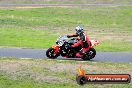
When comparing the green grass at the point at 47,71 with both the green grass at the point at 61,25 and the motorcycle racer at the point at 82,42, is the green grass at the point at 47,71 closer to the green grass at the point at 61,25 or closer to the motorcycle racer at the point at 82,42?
the motorcycle racer at the point at 82,42

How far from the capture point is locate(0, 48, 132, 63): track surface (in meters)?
21.6

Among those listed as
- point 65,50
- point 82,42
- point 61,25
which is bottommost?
point 61,25

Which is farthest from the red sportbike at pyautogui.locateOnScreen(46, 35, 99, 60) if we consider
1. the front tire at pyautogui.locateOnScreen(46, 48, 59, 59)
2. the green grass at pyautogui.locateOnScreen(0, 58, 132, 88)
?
the green grass at pyautogui.locateOnScreen(0, 58, 132, 88)

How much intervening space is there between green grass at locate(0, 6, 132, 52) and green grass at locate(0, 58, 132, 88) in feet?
20.7

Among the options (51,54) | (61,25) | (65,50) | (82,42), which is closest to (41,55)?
(51,54)

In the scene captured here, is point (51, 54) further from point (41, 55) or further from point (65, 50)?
point (41, 55)

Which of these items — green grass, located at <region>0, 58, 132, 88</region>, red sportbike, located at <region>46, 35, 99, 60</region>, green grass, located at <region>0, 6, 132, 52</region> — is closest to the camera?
green grass, located at <region>0, 58, 132, 88</region>

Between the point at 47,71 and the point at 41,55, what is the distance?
4750mm

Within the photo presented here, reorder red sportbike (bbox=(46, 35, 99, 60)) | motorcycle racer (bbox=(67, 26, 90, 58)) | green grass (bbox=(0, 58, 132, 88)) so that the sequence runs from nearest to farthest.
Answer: green grass (bbox=(0, 58, 132, 88)) → motorcycle racer (bbox=(67, 26, 90, 58)) → red sportbike (bbox=(46, 35, 99, 60))

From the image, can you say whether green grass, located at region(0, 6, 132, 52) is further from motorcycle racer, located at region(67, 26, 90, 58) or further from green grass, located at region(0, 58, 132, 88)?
green grass, located at region(0, 58, 132, 88)

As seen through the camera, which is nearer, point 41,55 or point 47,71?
point 47,71

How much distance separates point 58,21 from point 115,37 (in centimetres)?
1063

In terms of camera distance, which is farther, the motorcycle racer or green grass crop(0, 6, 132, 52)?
green grass crop(0, 6, 132, 52)

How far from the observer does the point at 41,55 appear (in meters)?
22.3
